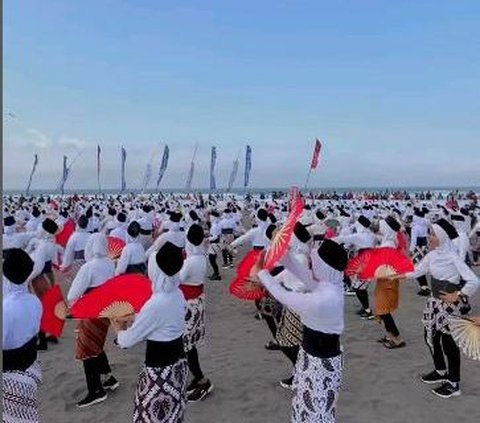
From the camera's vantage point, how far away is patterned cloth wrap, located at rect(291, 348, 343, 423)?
4402 millimetres

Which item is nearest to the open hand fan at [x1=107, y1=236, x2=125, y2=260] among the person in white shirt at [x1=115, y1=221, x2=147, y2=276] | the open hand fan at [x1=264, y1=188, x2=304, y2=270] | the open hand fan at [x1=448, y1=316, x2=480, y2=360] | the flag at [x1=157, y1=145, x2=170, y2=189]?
the person in white shirt at [x1=115, y1=221, x2=147, y2=276]

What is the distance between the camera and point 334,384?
447 centimetres

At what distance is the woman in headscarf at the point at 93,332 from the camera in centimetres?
614

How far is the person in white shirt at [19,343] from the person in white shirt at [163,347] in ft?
2.12

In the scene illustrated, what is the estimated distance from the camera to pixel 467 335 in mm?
5512

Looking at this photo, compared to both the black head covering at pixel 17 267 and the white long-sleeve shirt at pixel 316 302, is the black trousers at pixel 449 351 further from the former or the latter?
the black head covering at pixel 17 267

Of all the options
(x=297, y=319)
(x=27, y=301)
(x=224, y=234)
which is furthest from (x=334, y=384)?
(x=224, y=234)

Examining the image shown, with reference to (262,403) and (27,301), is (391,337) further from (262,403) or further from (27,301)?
(27,301)

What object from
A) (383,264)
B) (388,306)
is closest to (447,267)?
(383,264)

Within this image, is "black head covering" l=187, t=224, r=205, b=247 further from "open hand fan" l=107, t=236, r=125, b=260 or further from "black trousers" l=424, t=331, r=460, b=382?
"open hand fan" l=107, t=236, r=125, b=260

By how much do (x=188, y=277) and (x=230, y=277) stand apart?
927 centimetres

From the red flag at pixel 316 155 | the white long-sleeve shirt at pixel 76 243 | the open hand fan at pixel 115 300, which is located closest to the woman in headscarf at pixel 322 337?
the open hand fan at pixel 115 300

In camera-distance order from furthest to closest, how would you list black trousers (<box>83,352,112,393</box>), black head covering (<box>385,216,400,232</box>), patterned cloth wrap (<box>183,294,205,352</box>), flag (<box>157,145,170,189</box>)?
flag (<box>157,145,170,189</box>)
black head covering (<box>385,216,400,232</box>)
patterned cloth wrap (<box>183,294,205,352</box>)
black trousers (<box>83,352,112,393</box>)

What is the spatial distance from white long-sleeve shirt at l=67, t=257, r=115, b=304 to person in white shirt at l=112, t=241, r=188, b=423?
6.31ft
